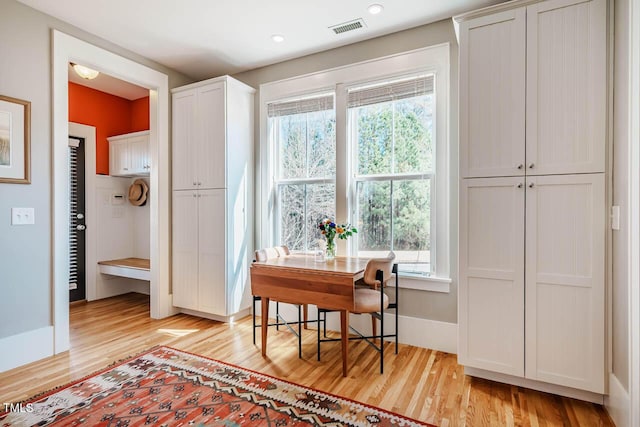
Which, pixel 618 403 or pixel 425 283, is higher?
pixel 425 283

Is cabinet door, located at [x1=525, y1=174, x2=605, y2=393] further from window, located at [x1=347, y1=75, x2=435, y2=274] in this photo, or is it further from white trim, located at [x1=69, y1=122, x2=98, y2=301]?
white trim, located at [x1=69, y1=122, x2=98, y2=301]

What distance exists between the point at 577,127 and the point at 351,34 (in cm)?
198

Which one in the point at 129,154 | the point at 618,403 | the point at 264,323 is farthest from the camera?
the point at 129,154

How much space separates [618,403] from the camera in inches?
71.1

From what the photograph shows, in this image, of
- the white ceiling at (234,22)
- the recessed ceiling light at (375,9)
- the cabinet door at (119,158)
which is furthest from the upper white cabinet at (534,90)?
the cabinet door at (119,158)

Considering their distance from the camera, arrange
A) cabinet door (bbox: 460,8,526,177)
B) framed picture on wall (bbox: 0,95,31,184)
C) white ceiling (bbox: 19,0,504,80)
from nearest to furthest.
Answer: cabinet door (bbox: 460,8,526,177) < framed picture on wall (bbox: 0,95,31,184) < white ceiling (bbox: 19,0,504,80)

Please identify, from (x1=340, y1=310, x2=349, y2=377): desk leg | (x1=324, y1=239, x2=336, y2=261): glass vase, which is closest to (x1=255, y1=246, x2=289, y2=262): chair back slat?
(x1=324, y1=239, x2=336, y2=261): glass vase

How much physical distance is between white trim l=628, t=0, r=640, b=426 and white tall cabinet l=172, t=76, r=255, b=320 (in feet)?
10.0

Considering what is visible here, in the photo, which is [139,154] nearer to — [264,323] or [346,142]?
[346,142]

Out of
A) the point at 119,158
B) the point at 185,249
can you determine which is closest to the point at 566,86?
the point at 185,249

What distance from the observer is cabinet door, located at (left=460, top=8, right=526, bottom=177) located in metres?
2.14

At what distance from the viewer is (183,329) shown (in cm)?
330

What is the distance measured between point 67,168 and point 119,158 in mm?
1718

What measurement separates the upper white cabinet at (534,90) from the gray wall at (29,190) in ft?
10.7
